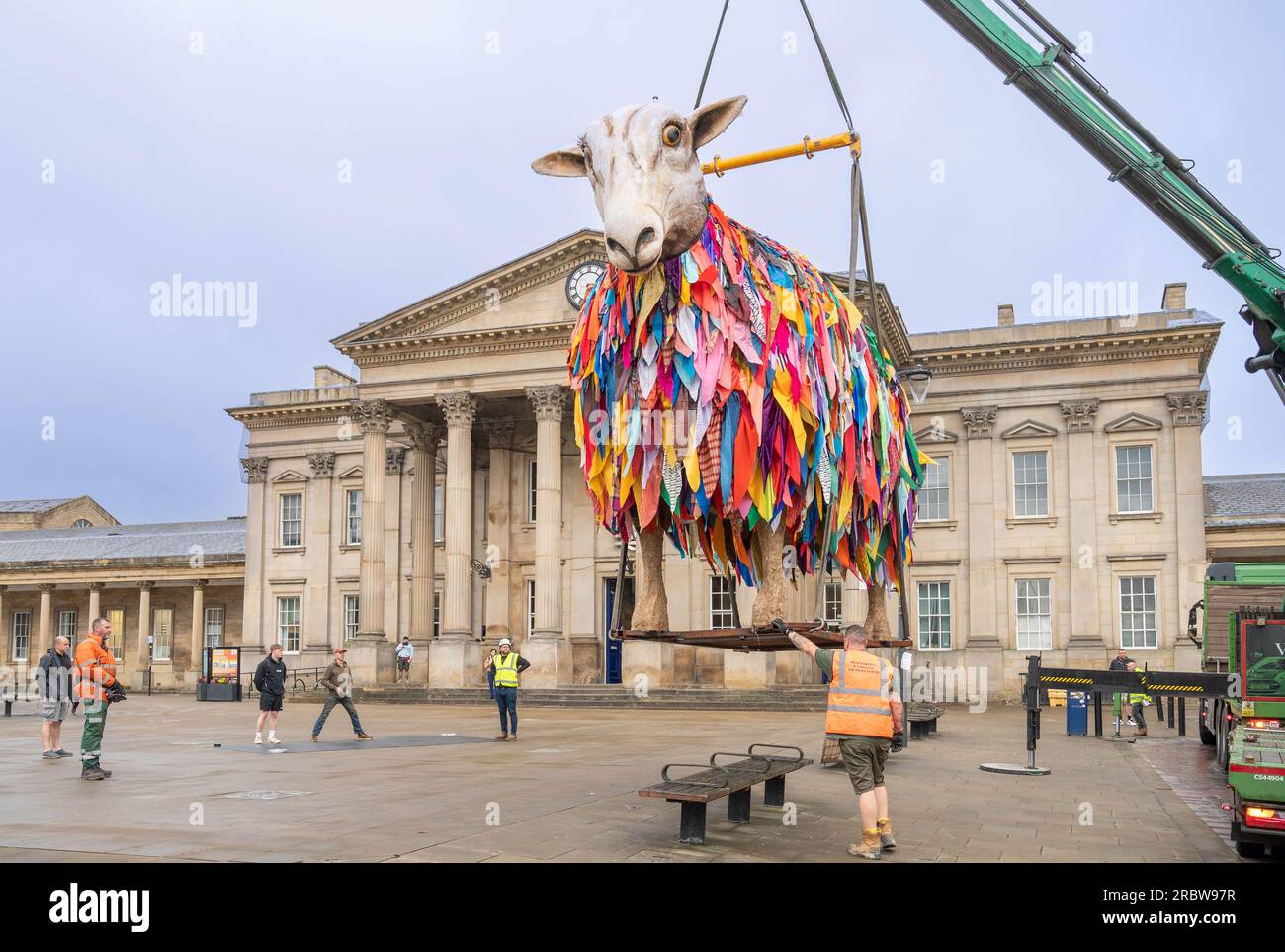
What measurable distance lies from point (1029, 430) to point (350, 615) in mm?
25403

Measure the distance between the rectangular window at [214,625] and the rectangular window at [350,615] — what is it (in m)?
10.3

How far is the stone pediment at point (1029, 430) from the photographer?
37.0 m

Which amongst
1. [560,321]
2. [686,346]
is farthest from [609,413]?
[560,321]

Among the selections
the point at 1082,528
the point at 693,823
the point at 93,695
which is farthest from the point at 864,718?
the point at 1082,528

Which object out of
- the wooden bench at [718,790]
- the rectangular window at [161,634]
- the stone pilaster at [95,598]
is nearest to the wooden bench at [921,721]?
the wooden bench at [718,790]

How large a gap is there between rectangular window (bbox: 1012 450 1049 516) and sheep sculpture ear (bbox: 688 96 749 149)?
32694 mm

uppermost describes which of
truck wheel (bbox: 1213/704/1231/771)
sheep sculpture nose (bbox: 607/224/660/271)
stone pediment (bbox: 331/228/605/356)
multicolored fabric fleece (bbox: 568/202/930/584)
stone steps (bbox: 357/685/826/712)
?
stone pediment (bbox: 331/228/605/356)

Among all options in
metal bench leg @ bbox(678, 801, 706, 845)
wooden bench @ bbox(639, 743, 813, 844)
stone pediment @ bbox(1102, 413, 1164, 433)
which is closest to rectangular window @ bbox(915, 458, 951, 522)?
stone pediment @ bbox(1102, 413, 1164, 433)

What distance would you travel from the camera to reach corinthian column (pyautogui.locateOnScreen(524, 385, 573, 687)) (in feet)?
115

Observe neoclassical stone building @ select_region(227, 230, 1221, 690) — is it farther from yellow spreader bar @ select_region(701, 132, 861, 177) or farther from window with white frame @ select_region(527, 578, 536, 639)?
yellow spreader bar @ select_region(701, 132, 861, 177)

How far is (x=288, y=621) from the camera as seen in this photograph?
4538 cm

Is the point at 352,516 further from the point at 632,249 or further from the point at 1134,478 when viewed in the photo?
the point at 632,249

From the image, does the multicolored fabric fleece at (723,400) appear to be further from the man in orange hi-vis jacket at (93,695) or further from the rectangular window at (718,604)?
the rectangular window at (718,604)
